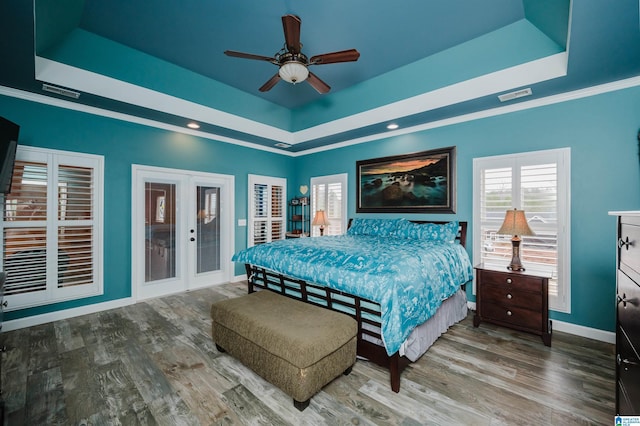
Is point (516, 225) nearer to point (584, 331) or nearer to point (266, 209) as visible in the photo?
point (584, 331)

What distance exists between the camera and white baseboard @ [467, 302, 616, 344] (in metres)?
3.04

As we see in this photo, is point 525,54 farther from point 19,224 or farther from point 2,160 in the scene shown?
point 19,224

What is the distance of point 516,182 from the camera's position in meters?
3.62

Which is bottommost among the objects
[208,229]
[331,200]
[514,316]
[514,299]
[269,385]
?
[269,385]

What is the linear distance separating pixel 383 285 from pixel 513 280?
1875mm

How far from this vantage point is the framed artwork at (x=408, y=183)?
428cm

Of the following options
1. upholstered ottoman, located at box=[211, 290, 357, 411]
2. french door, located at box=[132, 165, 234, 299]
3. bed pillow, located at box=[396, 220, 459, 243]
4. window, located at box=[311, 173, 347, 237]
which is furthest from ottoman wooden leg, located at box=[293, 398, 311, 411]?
window, located at box=[311, 173, 347, 237]

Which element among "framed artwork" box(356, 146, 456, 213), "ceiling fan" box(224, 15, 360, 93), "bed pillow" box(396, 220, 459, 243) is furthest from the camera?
"framed artwork" box(356, 146, 456, 213)

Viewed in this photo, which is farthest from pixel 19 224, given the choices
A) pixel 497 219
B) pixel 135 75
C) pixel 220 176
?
pixel 497 219

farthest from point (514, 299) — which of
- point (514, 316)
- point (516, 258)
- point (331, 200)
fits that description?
point (331, 200)

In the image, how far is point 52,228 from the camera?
357 cm

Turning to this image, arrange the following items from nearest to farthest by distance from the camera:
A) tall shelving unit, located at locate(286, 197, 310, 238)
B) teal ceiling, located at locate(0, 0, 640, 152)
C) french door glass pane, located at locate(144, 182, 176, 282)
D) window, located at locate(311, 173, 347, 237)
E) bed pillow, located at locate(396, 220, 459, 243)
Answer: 1. teal ceiling, located at locate(0, 0, 640, 152)
2. bed pillow, located at locate(396, 220, 459, 243)
3. french door glass pane, located at locate(144, 182, 176, 282)
4. window, located at locate(311, 173, 347, 237)
5. tall shelving unit, located at locate(286, 197, 310, 238)

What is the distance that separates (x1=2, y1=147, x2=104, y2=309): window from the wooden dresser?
528 centimetres

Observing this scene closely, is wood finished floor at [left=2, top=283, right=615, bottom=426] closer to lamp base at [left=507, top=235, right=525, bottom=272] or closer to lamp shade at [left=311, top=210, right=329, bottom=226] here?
lamp base at [left=507, top=235, right=525, bottom=272]
